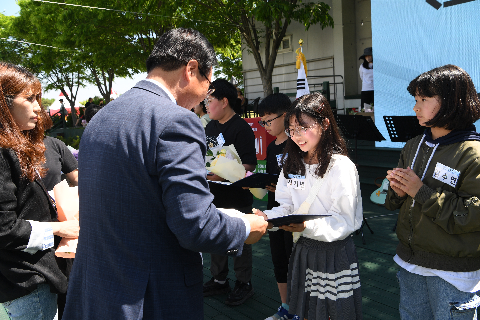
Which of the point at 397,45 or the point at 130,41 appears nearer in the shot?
the point at 397,45

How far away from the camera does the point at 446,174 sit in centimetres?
202

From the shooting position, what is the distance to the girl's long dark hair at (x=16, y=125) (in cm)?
208

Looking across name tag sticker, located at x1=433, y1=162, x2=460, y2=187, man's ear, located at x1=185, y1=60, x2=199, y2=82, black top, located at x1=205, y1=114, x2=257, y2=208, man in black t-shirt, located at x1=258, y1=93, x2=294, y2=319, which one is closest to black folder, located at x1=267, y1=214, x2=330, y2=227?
name tag sticker, located at x1=433, y1=162, x2=460, y2=187

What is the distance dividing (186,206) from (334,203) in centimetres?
124

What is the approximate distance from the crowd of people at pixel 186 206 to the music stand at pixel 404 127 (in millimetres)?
2618

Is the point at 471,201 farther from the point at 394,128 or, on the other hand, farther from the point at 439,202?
the point at 394,128

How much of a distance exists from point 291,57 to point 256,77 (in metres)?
2.79

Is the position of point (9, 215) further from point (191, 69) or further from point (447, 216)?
point (447, 216)

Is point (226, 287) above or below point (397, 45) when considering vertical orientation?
below

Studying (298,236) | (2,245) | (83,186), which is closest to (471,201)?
(298,236)

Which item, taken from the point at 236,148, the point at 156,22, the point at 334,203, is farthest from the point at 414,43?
the point at 156,22

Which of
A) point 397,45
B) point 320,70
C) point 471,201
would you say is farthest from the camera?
point 320,70

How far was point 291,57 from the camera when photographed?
57.0ft

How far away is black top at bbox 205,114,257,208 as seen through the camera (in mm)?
3744
